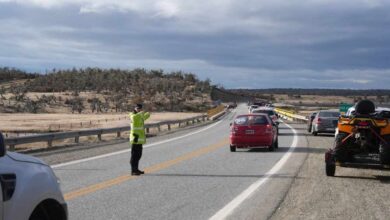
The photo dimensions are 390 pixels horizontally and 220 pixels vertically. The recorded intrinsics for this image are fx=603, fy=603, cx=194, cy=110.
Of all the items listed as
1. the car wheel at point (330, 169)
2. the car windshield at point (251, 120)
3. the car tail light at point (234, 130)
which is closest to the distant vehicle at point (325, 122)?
the car windshield at point (251, 120)

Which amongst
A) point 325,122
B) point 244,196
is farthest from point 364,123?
point 325,122

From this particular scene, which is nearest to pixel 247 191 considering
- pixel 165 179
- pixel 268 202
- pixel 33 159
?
pixel 268 202

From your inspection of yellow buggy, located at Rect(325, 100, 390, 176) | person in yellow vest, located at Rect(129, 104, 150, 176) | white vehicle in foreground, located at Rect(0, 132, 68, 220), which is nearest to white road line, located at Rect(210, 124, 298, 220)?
yellow buggy, located at Rect(325, 100, 390, 176)

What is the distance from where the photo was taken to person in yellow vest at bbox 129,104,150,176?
14.7 meters

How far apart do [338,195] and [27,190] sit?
25.5 feet

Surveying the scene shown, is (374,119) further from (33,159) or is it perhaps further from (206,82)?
(206,82)

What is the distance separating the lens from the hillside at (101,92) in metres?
86.9

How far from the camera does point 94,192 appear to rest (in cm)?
1154

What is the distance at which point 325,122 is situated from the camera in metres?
31.8

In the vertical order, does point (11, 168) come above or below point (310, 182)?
above

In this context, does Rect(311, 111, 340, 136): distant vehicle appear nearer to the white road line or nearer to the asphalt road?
the asphalt road

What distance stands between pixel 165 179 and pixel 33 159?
8428 millimetres

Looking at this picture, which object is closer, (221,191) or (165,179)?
(221,191)

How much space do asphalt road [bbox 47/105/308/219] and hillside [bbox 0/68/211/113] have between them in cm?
5624
